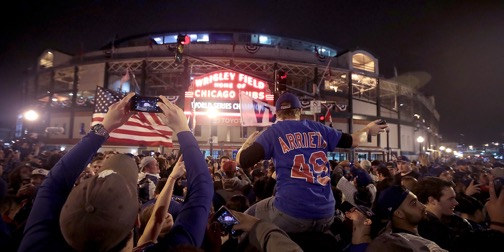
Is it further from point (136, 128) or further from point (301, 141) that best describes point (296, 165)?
point (136, 128)

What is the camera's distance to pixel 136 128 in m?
9.76

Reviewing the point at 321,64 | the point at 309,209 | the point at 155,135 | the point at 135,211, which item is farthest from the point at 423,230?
the point at 321,64

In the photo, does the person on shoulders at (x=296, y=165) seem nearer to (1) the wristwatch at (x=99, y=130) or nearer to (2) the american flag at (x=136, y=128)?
(1) the wristwatch at (x=99, y=130)

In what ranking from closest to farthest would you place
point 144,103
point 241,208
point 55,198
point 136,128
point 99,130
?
1. point 55,198
2. point 99,130
3. point 144,103
4. point 241,208
5. point 136,128

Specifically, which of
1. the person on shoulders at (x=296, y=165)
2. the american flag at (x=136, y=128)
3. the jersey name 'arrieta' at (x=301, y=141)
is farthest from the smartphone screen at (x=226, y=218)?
the american flag at (x=136, y=128)

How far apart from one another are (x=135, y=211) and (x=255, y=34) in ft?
135

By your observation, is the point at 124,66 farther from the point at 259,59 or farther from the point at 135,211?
the point at 135,211

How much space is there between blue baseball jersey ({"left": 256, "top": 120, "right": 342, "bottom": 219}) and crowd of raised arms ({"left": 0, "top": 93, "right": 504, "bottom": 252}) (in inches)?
0.4

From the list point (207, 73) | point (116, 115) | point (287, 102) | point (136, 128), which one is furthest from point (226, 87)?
point (116, 115)

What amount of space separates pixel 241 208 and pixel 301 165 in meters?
1.41

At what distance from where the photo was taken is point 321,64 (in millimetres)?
35062

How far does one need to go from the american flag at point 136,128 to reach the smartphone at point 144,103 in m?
7.23

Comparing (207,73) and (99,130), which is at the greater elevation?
(207,73)

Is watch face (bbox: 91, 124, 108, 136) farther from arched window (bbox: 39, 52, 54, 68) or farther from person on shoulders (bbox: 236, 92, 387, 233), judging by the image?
arched window (bbox: 39, 52, 54, 68)
